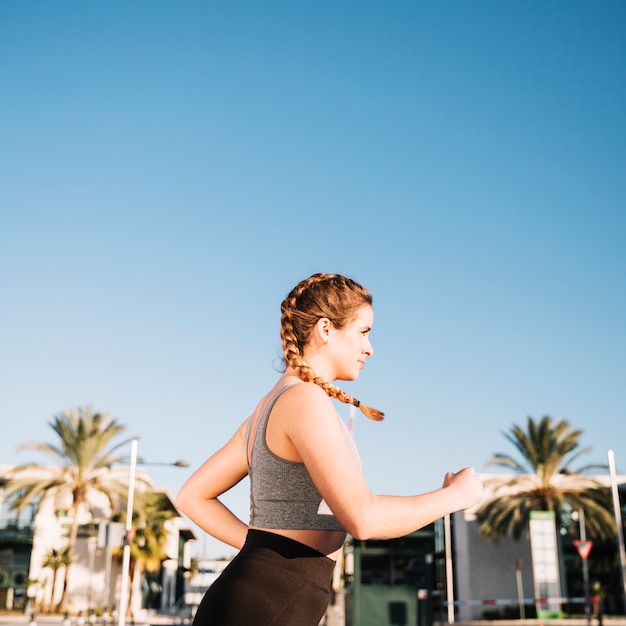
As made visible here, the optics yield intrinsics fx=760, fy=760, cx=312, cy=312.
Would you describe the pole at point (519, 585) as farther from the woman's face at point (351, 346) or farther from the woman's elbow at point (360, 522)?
the woman's elbow at point (360, 522)

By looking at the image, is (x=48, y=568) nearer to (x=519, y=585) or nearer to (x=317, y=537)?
(x=519, y=585)

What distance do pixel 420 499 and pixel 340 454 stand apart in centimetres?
20

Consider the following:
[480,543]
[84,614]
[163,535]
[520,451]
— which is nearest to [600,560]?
[480,543]

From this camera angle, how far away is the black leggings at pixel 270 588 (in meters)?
1.49

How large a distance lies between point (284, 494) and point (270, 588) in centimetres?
19

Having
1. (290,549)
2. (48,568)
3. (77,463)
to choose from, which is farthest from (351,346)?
(48,568)

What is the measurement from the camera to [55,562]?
39562 mm

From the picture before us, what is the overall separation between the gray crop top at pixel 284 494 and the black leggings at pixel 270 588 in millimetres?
42

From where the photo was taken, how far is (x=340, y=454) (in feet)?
4.74

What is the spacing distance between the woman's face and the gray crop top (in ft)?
0.64

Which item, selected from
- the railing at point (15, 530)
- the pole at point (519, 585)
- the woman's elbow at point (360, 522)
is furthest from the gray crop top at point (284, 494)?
the railing at point (15, 530)

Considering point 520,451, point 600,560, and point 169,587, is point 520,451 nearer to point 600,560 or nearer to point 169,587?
point 600,560

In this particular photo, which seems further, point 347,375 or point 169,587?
point 169,587

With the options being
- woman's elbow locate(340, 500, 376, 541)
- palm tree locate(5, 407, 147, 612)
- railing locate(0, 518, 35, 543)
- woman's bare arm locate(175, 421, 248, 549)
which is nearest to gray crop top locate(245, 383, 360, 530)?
woman's elbow locate(340, 500, 376, 541)
